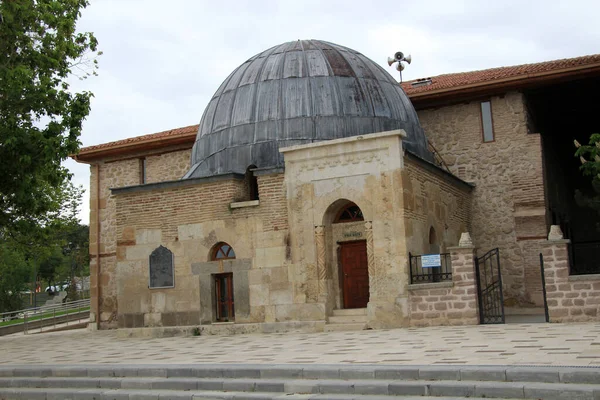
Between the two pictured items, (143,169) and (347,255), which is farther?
(143,169)

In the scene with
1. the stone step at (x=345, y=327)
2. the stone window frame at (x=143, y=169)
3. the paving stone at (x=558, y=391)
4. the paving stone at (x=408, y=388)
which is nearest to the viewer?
the paving stone at (x=558, y=391)

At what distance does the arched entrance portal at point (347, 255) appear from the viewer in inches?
619

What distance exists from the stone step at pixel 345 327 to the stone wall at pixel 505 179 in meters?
6.34

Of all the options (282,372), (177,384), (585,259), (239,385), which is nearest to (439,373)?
(282,372)

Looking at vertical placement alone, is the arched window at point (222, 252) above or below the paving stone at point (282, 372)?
above

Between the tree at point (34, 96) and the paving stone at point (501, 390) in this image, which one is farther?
the tree at point (34, 96)

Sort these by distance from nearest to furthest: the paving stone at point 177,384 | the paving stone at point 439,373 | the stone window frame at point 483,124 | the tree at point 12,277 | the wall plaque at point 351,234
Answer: the paving stone at point 439,373 → the paving stone at point 177,384 → the wall plaque at point 351,234 → the stone window frame at point 483,124 → the tree at point 12,277

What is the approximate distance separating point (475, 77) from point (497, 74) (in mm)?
886

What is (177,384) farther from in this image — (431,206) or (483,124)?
(483,124)

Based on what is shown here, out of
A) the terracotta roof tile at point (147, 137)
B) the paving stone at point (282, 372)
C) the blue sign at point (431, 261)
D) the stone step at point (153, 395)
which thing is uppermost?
the terracotta roof tile at point (147, 137)

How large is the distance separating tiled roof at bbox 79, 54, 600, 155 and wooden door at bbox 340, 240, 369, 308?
21.7 ft

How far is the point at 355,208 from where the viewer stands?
52.1ft

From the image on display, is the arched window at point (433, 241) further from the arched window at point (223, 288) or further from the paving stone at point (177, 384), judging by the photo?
the paving stone at point (177, 384)

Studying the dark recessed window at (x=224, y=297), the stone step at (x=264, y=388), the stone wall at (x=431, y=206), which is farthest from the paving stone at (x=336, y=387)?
the dark recessed window at (x=224, y=297)
